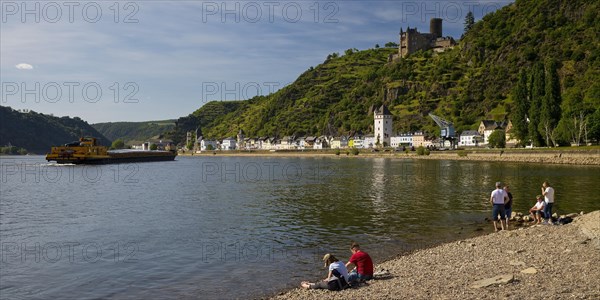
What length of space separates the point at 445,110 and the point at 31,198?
179 m

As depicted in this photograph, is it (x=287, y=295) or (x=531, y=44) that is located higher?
(x=531, y=44)

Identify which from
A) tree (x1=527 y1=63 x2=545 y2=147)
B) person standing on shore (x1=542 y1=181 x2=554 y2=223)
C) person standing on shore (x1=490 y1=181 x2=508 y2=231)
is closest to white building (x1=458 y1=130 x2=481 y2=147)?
tree (x1=527 y1=63 x2=545 y2=147)

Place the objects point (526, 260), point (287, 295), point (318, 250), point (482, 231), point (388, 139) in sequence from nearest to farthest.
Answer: point (287, 295), point (526, 260), point (318, 250), point (482, 231), point (388, 139)

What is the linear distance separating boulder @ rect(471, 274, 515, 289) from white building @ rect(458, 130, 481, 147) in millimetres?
157995

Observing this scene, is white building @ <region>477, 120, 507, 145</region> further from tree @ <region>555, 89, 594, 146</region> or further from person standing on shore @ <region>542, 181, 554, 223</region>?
person standing on shore @ <region>542, 181, 554, 223</region>

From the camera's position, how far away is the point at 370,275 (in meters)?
14.1

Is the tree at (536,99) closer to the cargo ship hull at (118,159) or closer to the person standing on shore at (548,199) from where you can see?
the person standing on shore at (548,199)

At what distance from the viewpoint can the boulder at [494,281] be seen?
12.1 metres

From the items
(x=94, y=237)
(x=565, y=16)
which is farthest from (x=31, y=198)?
(x=565, y=16)

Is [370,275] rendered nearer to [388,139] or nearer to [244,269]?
[244,269]

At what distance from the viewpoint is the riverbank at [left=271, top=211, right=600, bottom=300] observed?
37.7 feet

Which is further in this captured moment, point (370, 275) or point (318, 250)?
point (318, 250)

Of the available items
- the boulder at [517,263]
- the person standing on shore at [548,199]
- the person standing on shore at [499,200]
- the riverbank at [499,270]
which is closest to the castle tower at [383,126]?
the person standing on shore at [548,199]

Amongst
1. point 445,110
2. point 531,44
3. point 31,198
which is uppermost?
point 531,44
